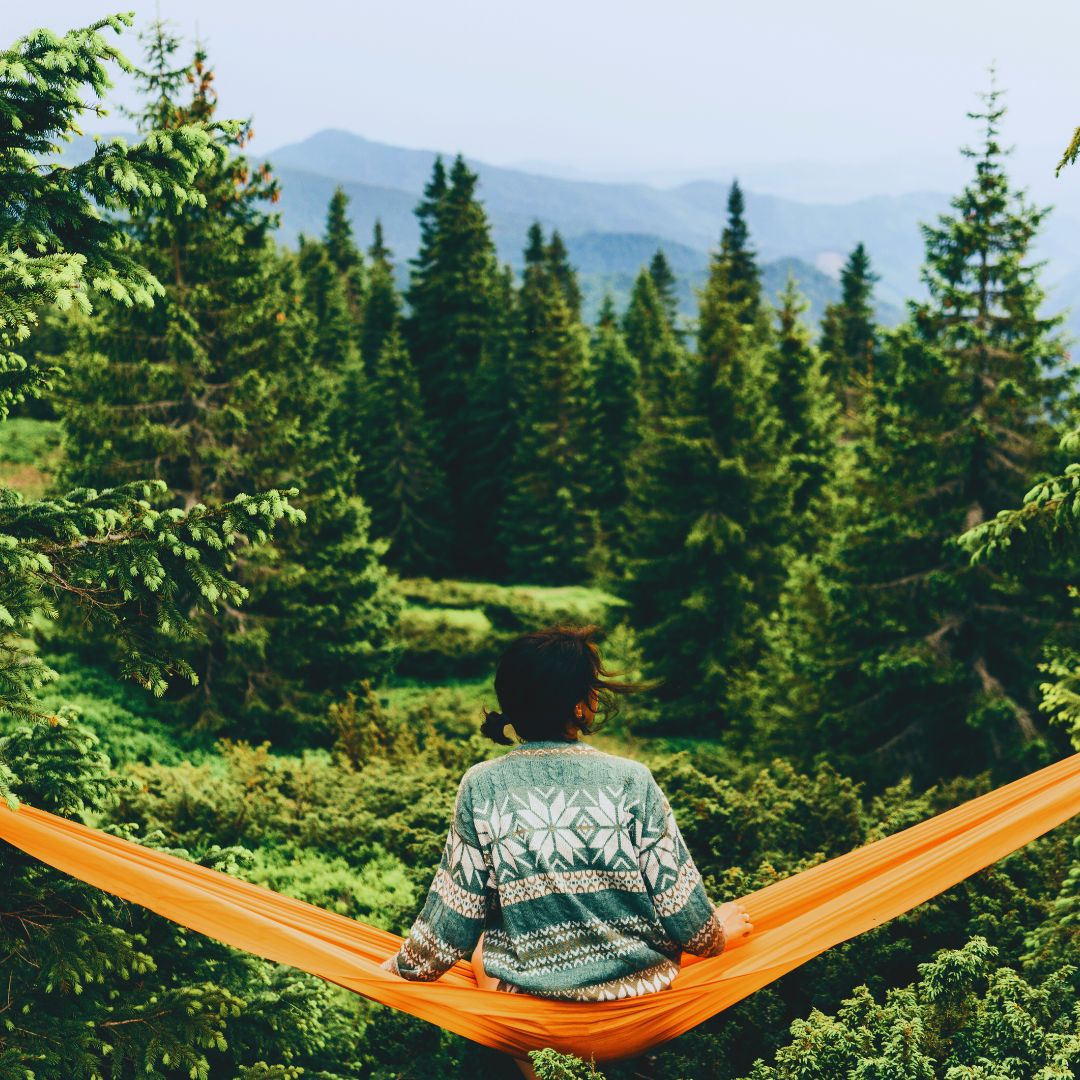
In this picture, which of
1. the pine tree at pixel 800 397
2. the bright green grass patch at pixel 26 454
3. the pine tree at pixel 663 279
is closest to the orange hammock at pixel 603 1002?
the pine tree at pixel 800 397

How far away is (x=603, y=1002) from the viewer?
292 centimetres

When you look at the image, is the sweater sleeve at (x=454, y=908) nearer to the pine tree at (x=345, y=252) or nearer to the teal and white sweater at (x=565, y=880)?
the teal and white sweater at (x=565, y=880)

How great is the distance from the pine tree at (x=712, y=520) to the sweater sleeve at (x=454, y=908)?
16.2 m

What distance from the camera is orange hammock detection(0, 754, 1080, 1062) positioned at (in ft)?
9.69

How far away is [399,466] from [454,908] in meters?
30.6

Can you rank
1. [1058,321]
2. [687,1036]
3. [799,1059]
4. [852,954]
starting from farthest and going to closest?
[1058,321], [852,954], [687,1036], [799,1059]

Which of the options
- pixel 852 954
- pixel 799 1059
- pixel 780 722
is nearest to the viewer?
pixel 799 1059

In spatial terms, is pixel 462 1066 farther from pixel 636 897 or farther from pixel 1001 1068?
pixel 1001 1068

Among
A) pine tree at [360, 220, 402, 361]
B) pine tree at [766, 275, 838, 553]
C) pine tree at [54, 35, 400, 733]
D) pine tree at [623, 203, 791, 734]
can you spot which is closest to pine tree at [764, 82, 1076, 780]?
pine tree at [623, 203, 791, 734]

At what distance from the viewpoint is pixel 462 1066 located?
418cm

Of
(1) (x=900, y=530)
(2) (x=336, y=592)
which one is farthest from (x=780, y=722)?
(2) (x=336, y=592)

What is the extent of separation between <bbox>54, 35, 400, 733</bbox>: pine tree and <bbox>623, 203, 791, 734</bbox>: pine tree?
6.74m

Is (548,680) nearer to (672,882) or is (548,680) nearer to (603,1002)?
(672,882)

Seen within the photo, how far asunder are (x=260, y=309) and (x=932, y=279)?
9.81 meters
